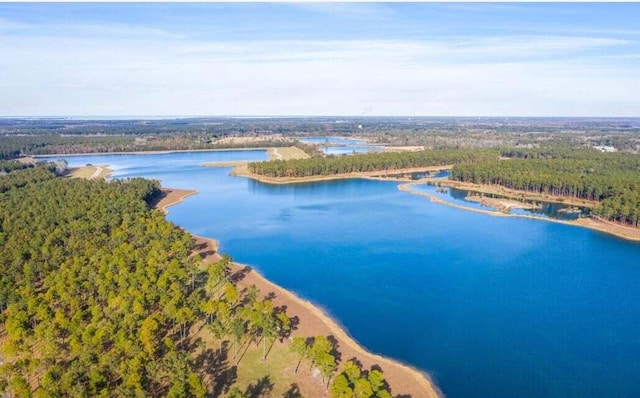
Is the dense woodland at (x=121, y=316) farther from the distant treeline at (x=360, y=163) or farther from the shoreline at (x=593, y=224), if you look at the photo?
the distant treeline at (x=360, y=163)

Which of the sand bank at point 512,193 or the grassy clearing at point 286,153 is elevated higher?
the grassy clearing at point 286,153

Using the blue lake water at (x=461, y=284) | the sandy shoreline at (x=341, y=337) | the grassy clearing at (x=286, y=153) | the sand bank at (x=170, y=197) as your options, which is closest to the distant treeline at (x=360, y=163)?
the sand bank at (x=170, y=197)

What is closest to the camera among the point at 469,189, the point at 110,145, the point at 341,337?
the point at 341,337

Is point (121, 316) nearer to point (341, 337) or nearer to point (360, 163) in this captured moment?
point (341, 337)

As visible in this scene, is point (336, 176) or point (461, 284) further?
point (336, 176)

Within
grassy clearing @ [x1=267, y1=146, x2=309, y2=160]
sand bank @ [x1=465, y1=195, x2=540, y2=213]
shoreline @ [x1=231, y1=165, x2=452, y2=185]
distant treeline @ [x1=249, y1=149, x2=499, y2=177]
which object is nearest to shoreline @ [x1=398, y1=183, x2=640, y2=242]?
sand bank @ [x1=465, y1=195, x2=540, y2=213]

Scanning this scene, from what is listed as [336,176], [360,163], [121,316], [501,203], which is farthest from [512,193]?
[121,316]
